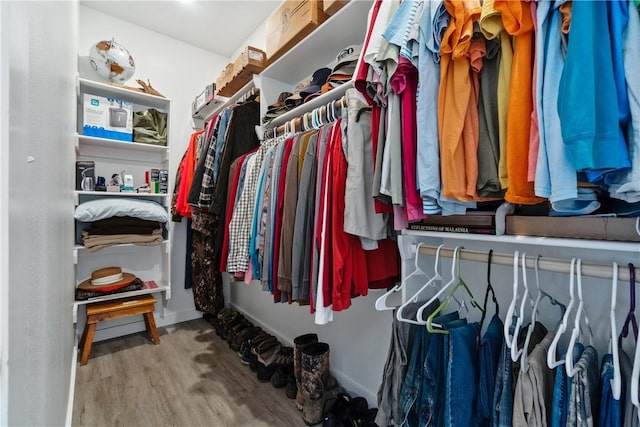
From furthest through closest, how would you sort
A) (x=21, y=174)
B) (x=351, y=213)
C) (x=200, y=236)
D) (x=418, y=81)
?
(x=200, y=236)
(x=351, y=213)
(x=418, y=81)
(x=21, y=174)

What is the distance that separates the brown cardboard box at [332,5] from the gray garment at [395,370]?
4.28 ft

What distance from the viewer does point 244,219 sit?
154 centimetres

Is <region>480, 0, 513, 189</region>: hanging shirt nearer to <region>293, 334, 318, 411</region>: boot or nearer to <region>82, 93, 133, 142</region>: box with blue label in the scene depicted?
<region>293, 334, 318, 411</region>: boot

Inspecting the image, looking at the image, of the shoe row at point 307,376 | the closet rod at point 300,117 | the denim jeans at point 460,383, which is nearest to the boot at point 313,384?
the shoe row at point 307,376

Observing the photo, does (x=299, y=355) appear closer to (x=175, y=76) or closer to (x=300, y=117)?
(x=300, y=117)

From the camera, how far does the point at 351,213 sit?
3.23ft

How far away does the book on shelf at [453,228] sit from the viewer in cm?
81

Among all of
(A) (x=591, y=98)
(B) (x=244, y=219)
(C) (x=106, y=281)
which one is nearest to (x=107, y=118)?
(C) (x=106, y=281)

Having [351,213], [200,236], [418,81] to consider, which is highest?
[418,81]

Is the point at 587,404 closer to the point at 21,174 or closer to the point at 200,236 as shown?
the point at 21,174

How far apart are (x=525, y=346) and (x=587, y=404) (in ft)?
0.46

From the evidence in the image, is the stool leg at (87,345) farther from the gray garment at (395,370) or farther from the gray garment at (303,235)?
the gray garment at (395,370)

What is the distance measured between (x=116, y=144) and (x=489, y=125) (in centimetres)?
263

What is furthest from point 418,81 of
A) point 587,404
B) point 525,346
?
point 587,404
